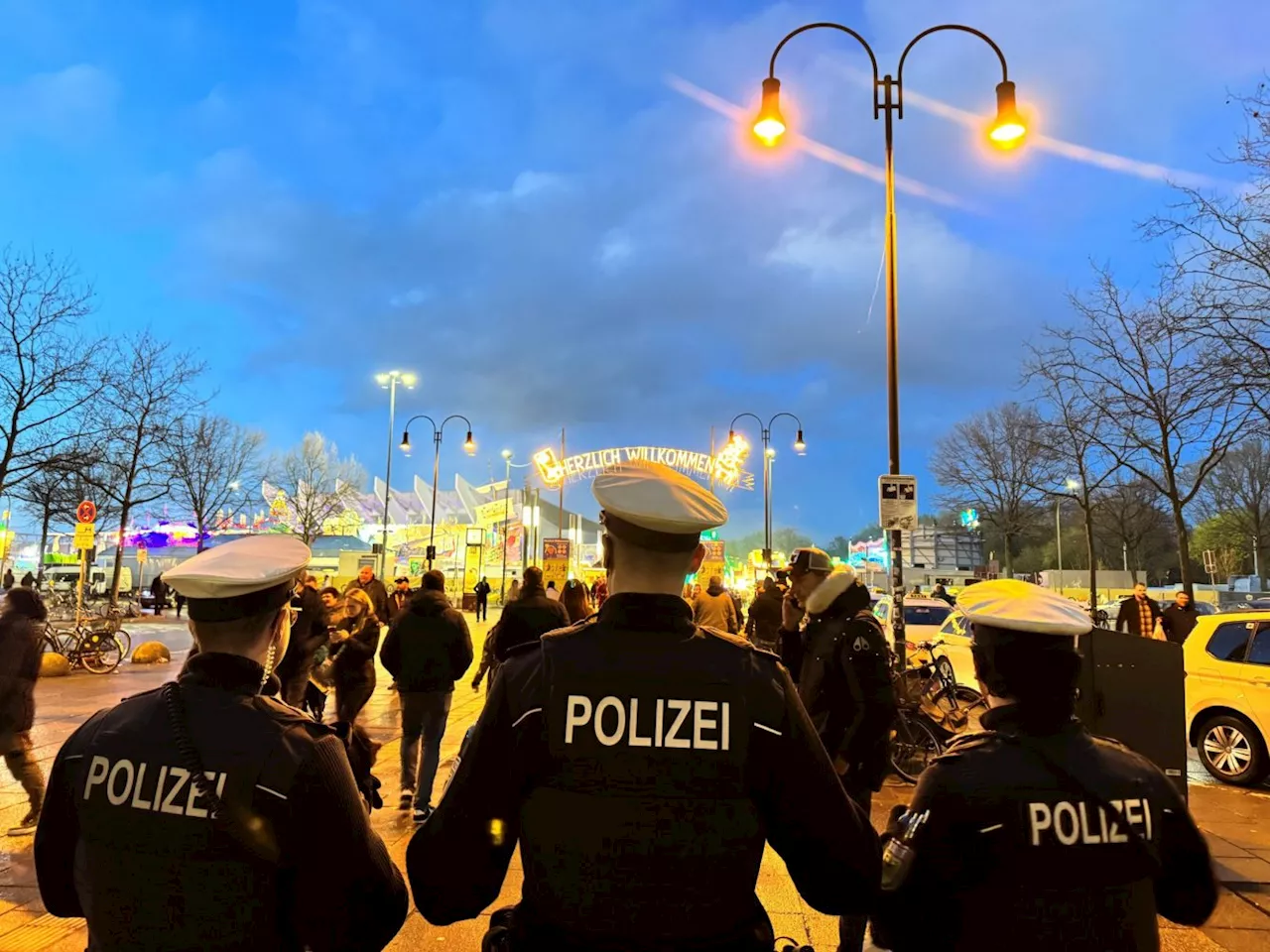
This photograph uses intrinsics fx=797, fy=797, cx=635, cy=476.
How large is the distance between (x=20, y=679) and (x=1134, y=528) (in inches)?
2505

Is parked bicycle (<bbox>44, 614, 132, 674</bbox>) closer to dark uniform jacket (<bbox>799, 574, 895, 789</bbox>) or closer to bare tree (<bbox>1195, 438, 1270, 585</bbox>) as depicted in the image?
dark uniform jacket (<bbox>799, 574, 895, 789</bbox>)

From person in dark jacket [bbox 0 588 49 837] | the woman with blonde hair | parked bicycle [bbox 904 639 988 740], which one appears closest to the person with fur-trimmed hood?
parked bicycle [bbox 904 639 988 740]

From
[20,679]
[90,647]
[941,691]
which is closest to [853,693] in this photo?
[20,679]

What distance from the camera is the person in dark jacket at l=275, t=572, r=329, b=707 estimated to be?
21.8ft

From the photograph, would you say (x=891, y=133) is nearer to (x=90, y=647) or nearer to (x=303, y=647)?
(x=303, y=647)

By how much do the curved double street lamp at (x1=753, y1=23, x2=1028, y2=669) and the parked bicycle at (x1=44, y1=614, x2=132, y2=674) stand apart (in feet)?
50.3

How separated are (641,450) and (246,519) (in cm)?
4375

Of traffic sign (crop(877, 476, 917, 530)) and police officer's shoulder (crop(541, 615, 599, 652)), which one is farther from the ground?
traffic sign (crop(877, 476, 917, 530))

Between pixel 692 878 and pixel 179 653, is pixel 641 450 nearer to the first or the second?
pixel 179 653

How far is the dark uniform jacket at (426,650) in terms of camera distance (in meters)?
6.73

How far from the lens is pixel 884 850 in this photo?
209 cm

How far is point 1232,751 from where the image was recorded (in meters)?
8.52

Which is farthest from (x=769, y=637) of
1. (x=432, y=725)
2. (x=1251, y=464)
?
(x=1251, y=464)

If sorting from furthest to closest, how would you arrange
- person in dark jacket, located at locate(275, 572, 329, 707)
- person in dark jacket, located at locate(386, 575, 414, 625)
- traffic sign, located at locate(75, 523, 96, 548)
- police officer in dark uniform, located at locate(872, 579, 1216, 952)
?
traffic sign, located at locate(75, 523, 96, 548) < person in dark jacket, located at locate(386, 575, 414, 625) < person in dark jacket, located at locate(275, 572, 329, 707) < police officer in dark uniform, located at locate(872, 579, 1216, 952)
